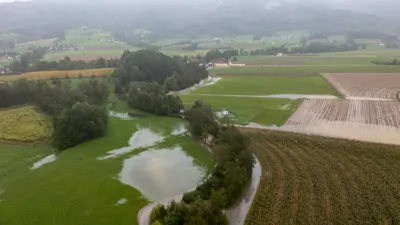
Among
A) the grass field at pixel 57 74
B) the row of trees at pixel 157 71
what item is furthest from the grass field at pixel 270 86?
the grass field at pixel 57 74

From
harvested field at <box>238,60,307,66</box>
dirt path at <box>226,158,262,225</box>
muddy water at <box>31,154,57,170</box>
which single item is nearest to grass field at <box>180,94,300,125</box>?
dirt path at <box>226,158,262,225</box>

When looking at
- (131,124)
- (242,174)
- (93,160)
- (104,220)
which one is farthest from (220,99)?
(104,220)

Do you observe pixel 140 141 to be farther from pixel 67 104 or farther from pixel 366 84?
pixel 366 84

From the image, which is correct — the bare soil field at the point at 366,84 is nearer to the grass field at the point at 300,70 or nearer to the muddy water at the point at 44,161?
the grass field at the point at 300,70

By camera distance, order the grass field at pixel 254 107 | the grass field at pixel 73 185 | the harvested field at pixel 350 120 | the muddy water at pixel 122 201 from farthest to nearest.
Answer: the grass field at pixel 254 107 → the harvested field at pixel 350 120 → the muddy water at pixel 122 201 → the grass field at pixel 73 185

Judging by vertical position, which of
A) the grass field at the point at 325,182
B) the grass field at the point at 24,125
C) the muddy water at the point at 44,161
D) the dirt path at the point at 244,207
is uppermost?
the grass field at the point at 24,125

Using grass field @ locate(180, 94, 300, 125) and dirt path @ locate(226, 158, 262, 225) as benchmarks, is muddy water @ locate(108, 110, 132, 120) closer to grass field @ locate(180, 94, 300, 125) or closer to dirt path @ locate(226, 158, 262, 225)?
grass field @ locate(180, 94, 300, 125)
